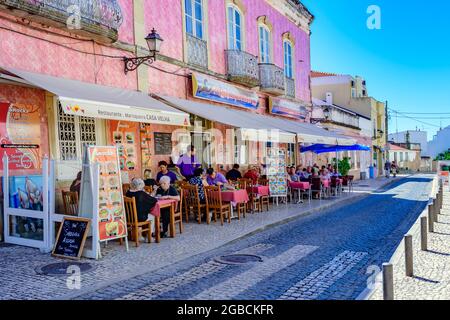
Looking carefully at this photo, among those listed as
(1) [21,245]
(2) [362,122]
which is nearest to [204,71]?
(1) [21,245]

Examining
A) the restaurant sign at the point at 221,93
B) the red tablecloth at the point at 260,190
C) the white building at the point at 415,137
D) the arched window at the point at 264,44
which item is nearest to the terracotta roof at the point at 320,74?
the arched window at the point at 264,44

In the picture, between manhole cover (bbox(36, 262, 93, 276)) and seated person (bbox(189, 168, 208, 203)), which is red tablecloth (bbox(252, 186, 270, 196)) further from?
manhole cover (bbox(36, 262, 93, 276))

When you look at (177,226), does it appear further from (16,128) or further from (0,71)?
(0,71)

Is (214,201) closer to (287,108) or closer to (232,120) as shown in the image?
(232,120)

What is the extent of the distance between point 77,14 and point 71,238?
4809 mm

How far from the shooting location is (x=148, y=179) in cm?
1036

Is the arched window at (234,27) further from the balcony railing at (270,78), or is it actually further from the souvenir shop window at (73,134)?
the souvenir shop window at (73,134)

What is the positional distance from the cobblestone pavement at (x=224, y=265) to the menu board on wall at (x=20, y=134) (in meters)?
1.71

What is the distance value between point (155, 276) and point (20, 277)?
5.75ft

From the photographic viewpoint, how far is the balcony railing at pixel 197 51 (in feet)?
43.2

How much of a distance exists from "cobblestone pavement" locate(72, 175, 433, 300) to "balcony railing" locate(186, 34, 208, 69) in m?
6.29

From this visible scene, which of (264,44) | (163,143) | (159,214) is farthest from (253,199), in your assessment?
(264,44)

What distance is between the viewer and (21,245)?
293 inches

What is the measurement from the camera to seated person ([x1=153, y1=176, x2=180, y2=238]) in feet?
27.4
